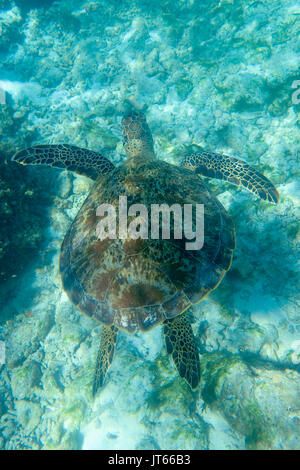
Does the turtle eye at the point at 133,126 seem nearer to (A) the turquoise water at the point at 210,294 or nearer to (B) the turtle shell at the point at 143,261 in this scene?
(A) the turquoise water at the point at 210,294

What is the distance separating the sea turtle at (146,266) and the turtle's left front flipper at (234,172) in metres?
0.69

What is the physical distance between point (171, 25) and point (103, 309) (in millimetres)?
8830

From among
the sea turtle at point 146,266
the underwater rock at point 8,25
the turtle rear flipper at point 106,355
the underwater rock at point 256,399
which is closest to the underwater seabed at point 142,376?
the underwater rock at point 256,399

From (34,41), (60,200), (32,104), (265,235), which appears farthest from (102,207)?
(34,41)

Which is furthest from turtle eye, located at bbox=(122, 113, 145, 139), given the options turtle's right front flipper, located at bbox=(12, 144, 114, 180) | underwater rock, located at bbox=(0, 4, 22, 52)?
underwater rock, located at bbox=(0, 4, 22, 52)

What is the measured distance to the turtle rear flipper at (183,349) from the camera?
2.57 m

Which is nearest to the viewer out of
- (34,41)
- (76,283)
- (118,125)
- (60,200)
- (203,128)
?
(76,283)

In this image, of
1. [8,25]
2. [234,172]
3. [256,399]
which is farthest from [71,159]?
[8,25]

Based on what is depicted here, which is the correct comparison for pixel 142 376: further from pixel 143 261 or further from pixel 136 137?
pixel 136 137

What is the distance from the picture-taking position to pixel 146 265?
2.32 meters

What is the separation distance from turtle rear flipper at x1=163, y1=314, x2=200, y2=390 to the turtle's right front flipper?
2.62 meters

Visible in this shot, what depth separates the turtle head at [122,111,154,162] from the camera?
Result: 385 cm

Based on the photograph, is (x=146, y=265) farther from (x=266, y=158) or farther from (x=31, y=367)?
(x=266, y=158)

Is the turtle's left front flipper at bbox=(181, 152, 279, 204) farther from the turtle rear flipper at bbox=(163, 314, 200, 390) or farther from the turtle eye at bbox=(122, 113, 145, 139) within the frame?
the turtle rear flipper at bbox=(163, 314, 200, 390)
